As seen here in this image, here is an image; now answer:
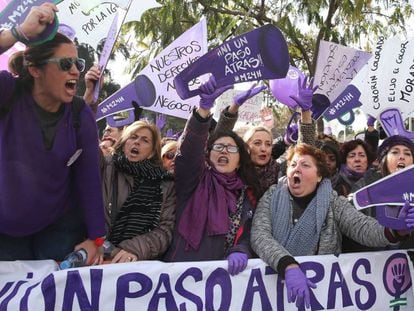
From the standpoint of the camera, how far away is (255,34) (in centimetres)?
307

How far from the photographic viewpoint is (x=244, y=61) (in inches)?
120

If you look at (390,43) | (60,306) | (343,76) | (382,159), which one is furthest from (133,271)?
(343,76)

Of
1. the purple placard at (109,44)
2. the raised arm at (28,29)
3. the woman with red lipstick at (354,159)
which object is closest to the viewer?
the raised arm at (28,29)

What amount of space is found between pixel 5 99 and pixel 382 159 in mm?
2570

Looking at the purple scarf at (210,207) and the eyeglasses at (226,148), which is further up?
the eyeglasses at (226,148)

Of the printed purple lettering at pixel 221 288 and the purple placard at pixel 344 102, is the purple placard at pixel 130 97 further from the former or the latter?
the printed purple lettering at pixel 221 288

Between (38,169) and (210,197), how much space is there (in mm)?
1019

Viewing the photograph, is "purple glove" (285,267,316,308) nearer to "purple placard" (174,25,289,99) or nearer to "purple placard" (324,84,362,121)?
"purple placard" (174,25,289,99)

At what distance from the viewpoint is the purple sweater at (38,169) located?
7.45 feet

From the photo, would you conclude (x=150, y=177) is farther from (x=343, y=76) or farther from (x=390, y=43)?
(x=343, y=76)

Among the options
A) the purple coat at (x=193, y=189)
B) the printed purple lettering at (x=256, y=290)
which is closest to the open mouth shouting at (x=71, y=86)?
the purple coat at (x=193, y=189)

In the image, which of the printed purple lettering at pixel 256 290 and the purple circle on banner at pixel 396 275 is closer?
the printed purple lettering at pixel 256 290

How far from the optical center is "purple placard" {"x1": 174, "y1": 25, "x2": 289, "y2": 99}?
9.75 ft

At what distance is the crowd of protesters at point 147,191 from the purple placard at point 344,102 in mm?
1780
